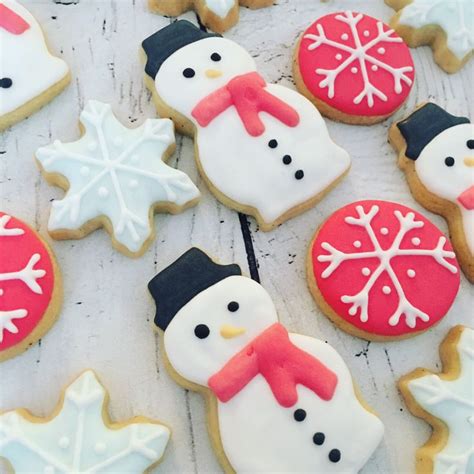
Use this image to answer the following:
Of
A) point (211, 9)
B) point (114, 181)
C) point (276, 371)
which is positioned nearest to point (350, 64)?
point (211, 9)

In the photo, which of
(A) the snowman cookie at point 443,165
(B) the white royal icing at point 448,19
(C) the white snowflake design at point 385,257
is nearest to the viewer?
(C) the white snowflake design at point 385,257

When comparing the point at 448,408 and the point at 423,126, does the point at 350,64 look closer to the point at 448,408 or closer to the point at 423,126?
the point at 423,126

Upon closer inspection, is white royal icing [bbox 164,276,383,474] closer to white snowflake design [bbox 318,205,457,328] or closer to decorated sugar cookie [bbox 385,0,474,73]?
white snowflake design [bbox 318,205,457,328]

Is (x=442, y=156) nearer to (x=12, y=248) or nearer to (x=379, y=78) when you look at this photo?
(x=379, y=78)

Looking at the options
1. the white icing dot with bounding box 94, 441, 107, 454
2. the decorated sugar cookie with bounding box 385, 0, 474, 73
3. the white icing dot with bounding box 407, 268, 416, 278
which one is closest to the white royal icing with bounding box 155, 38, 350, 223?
the white icing dot with bounding box 407, 268, 416, 278

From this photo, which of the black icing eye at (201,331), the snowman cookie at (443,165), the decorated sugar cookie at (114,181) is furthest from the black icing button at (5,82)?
the snowman cookie at (443,165)

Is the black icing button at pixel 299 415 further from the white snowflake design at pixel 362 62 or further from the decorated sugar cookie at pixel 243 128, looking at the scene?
the white snowflake design at pixel 362 62
